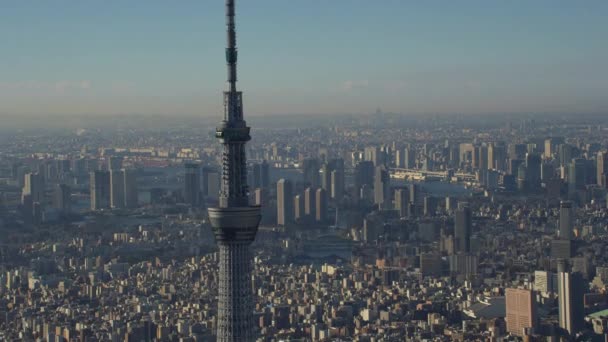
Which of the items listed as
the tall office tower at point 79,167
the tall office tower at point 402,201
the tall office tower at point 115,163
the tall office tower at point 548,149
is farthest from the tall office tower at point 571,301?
the tall office tower at point 548,149

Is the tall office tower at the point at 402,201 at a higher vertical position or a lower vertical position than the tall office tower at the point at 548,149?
lower

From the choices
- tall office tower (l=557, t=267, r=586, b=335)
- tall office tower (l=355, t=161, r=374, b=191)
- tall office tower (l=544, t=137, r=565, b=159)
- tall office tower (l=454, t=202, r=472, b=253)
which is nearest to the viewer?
tall office tower (l=557, t=267, r=586, b=335)

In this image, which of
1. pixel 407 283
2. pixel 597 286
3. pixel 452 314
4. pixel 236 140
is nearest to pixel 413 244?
pixel 407 283

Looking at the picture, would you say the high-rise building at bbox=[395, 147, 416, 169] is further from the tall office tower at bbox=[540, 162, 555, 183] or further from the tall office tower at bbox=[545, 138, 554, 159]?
the tall office tower at bbox=[540, 162, 555, 183]

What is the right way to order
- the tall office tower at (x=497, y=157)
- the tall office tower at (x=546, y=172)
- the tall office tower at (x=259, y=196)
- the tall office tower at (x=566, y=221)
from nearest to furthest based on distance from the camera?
the tall office tower at (x=566, y=221)
the tall office tower at (x=259, y=196)
the tall office tower at (x=546, y=172)
the tall office tower at (x=497, y=157)

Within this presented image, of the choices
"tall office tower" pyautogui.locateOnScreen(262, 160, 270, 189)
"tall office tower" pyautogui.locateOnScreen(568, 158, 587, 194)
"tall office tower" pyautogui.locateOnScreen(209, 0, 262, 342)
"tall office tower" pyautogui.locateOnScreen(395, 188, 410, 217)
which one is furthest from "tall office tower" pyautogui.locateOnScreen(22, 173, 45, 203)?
"tall office tower" pyautogui.locateOnScreen(209, 0, 262, 342)

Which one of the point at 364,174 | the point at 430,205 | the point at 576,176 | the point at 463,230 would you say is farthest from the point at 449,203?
the point at 463,230

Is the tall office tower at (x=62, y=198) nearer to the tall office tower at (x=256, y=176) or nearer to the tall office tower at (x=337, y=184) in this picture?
the tall office tower at (x=256, y=176)
